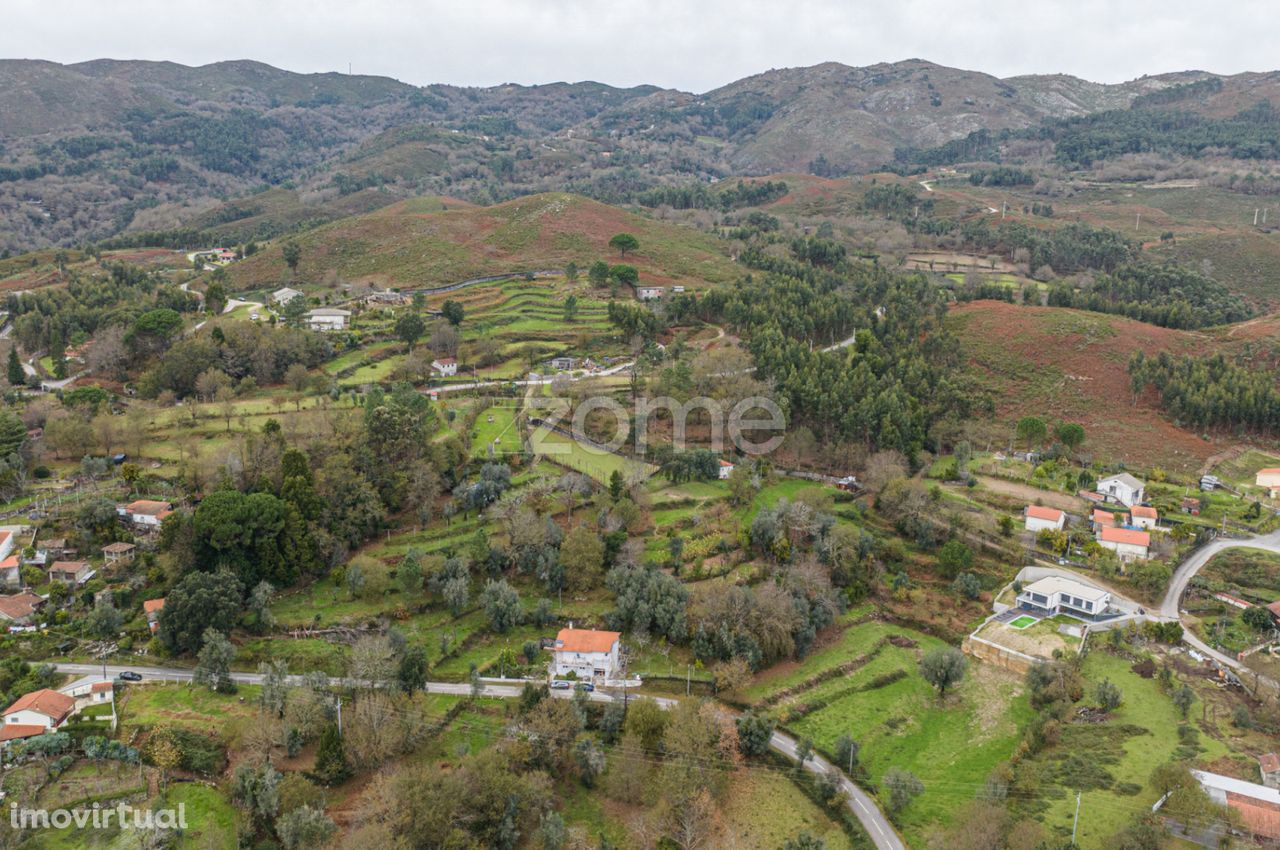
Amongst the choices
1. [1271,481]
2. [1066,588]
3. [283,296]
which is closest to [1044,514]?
[1066,588]

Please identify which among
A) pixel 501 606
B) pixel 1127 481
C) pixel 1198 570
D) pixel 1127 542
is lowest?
pixel 1198 570

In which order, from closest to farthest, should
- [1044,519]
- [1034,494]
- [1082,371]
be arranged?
[1044,519] < [1034,494] < [1082,371]

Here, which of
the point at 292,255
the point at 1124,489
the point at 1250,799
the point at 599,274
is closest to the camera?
the point at 1250,799

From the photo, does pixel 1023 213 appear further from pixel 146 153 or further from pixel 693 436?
pixel 146 153

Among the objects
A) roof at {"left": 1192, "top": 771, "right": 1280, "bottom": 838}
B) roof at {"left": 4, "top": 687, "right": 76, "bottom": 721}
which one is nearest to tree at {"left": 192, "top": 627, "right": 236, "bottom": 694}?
roof at {"left": 4, "top": 687, "right": 76, "bottom": 721}

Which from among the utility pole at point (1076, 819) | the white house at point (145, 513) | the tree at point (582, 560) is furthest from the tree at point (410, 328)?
the utility pole at point (1076, 819)

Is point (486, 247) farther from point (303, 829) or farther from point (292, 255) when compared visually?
point (303, 829)

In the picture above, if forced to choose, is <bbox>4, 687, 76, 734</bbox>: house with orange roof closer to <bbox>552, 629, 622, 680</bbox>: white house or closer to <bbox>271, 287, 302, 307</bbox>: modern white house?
<bbox>552, 629, 622, 680</bbox>: white house
